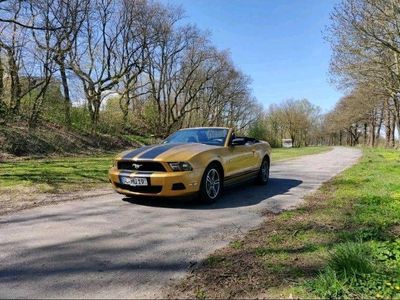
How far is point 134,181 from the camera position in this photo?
6.28m

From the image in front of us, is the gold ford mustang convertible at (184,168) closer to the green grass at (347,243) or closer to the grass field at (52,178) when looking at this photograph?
the green grass at (347,243)

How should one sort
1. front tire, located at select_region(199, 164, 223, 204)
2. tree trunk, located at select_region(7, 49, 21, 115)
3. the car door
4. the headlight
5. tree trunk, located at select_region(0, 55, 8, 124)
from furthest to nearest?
tree trunk, located at select_region(7, 49, 21, 115)
tree trunk, located at select_region(0, 55, 8, 124)
the car door
front tire, located at select_region(199, 164, 223, 204)
the headlight

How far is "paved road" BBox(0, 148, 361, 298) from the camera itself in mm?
3119

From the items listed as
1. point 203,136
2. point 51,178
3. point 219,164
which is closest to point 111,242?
point 219,164

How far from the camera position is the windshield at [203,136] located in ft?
25.1

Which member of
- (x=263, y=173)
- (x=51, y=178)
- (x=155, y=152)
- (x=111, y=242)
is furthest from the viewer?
(x=51, y=178)

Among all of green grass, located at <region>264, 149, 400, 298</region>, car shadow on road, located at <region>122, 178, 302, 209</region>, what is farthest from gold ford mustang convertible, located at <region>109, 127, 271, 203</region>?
green grass, located at <region>264, 149, 400, 298</region>

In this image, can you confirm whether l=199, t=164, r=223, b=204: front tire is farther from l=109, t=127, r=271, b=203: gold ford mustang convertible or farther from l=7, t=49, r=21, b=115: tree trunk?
l=7, t=49, r=21, b=115: tree trunk

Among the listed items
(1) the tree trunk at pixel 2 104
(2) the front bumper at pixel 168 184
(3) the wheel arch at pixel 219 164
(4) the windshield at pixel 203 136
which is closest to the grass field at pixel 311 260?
(2) the front bumper at pixel 168 184

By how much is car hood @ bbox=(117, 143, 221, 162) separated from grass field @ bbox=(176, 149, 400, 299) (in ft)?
6.08

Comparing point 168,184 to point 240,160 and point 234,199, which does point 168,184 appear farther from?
point 240,160

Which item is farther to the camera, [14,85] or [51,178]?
[14,85]

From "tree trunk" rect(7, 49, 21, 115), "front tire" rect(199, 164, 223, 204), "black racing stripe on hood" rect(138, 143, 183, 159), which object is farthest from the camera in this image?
"tree trunk" rect(7, 49, 21, 115)

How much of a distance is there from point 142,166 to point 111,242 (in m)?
2.23
